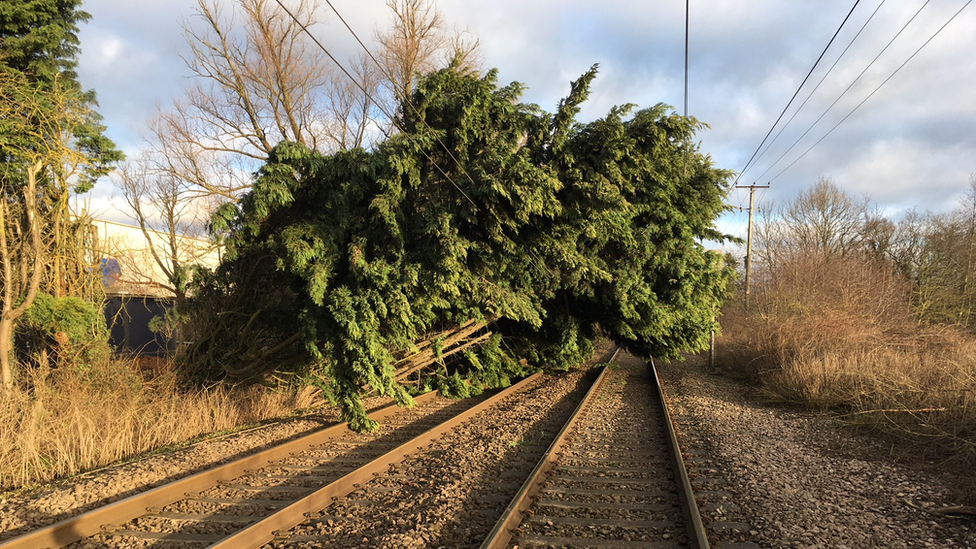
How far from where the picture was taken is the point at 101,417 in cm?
812

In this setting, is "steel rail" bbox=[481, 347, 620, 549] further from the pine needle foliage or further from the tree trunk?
the tree trunk

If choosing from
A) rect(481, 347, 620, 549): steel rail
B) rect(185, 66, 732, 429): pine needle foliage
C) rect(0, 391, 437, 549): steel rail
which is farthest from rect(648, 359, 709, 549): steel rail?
rect(0, 391, 437, 549): steel rail

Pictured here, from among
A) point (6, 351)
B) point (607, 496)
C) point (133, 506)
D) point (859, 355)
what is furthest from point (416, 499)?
point (859, 355)

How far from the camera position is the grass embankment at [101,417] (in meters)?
6.84

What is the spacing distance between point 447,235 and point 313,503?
529 cm

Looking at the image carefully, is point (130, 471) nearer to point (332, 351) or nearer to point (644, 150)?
point (332, 351)

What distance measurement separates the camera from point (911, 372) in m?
10.2

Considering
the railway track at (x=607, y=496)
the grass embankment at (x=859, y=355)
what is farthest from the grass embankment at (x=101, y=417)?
the grass embankment at (x=859, y=355)

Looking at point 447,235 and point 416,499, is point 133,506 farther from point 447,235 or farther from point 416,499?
point 447,235

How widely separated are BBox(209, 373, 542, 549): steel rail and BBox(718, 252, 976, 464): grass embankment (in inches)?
301

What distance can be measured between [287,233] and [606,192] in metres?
6.23

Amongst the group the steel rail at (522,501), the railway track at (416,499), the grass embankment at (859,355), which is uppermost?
the grass embankment at (859,355)

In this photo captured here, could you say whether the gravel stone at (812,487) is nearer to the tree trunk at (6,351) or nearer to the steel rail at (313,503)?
the steel rail at (313,503)

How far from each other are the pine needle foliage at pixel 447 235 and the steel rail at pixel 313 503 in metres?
1.59
